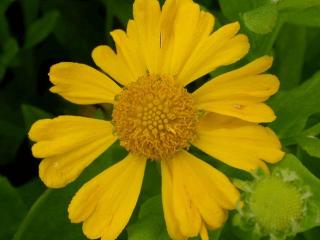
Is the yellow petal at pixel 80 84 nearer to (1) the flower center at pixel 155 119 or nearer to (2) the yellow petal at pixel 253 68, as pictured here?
(1) the flower center at pixel 155 119

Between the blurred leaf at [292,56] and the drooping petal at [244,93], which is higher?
the drooping petal at [244,93]

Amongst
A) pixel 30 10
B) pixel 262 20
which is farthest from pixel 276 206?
pixel 30 10

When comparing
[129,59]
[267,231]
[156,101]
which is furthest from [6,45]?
[267,231]

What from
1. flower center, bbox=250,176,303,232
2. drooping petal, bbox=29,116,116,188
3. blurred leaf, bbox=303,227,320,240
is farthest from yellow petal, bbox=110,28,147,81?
blurred leaf, bbox=303,227,320,240

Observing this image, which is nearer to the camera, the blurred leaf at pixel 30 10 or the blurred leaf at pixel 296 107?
the blurred leaf at pixel 296 107

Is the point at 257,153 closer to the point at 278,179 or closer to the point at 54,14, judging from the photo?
the point at 278,179

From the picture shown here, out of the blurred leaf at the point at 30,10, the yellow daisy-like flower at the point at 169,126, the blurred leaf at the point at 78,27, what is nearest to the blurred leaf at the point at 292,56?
the yellow daisy-like flower at the point at 169,126

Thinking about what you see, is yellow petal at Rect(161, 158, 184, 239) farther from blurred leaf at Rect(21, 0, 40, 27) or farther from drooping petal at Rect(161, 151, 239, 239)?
blurred leaf at Rect(21, 0, 40, 27)
